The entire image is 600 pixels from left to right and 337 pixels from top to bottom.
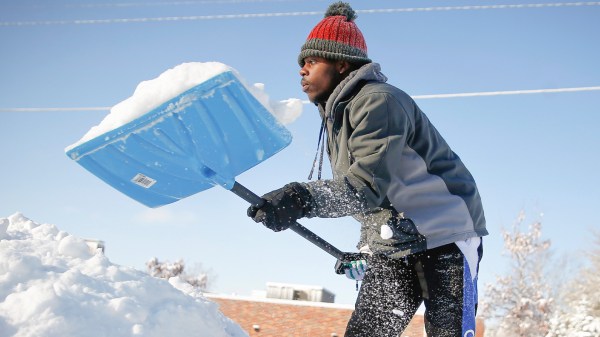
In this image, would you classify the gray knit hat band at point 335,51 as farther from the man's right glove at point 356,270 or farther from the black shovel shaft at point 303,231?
the man's right glove at point 356,270

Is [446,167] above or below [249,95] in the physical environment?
below

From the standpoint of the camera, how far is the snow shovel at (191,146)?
208cm

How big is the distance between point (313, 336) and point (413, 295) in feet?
54.5

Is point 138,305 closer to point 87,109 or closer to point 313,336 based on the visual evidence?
point 87,109

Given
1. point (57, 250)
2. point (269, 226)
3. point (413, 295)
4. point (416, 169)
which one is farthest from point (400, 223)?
point (57, 250)

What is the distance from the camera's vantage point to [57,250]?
7.60 ft

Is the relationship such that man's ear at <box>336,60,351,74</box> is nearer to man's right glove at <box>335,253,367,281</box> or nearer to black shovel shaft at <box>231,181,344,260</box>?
black shovel shaft at <box>231,181,344,260</box>

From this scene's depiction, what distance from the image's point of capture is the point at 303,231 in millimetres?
2270

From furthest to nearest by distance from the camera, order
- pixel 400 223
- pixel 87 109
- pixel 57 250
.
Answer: pixel 87 109
pixel 57 250
pixel 400 223

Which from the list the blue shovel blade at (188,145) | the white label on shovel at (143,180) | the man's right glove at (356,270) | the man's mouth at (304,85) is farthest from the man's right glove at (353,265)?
the white label on shovel at (143,180)

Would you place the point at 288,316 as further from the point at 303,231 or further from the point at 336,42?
the point at 336,42

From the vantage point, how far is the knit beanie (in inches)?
82.8

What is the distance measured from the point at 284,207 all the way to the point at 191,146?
62 centimetres

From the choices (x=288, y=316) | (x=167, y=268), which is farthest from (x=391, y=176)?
(x=167, y=268)
